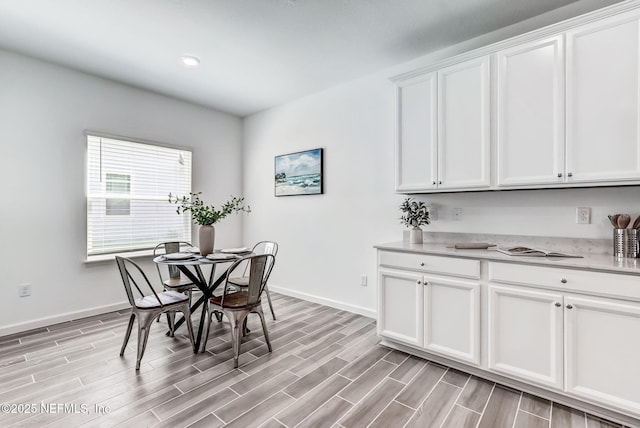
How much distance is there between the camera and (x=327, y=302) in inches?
151

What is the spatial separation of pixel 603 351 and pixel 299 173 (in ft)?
11.1

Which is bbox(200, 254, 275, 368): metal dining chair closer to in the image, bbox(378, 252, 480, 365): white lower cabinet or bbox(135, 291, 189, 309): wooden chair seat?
bbox(135, 291, 189, 309): wooden chair seat

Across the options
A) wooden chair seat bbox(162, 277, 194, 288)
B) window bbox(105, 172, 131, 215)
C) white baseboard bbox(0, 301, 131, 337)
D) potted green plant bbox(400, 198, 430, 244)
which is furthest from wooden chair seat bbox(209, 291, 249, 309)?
window bbox(105, 172, 131, 215)

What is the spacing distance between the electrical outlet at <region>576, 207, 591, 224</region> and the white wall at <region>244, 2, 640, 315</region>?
3 centimetres

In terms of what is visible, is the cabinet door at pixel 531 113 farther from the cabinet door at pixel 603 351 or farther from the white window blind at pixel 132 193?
the white window blind at pixel 132 193

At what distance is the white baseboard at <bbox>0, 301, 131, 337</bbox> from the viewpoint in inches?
116

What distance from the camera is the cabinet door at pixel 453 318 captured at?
218cm

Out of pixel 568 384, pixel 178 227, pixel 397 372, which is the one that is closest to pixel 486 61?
pixel 568 384

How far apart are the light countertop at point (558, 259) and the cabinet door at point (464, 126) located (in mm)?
558

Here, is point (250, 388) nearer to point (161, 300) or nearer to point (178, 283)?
point (161, 300)

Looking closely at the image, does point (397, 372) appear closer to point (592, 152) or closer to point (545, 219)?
point (545, 219)

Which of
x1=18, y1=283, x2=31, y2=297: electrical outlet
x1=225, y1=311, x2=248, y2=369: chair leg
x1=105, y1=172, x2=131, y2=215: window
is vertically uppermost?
x1=105, y1=172, x2=131, y2=215: window

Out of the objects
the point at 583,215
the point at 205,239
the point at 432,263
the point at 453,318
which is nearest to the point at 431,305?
the point at 453,318

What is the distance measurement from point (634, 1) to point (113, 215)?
4.94 m
